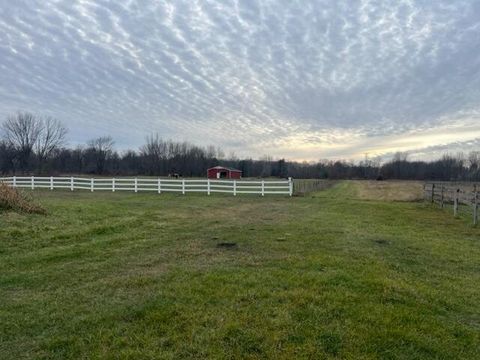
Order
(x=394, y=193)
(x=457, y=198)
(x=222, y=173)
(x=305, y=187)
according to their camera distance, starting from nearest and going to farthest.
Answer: (x=457, y=198)
(x=305, y=187)
(x=394, y=193)
(x=222, y=173)

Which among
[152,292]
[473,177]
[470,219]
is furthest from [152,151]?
[152,292]

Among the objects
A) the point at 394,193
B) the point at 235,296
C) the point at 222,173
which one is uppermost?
the point at 222,173

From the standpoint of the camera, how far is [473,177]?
9544 cm

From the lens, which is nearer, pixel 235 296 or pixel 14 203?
pixel 235 296

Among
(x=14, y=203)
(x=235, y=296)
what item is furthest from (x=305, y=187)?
(x=235, y=296)

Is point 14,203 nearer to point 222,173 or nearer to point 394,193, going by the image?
point 394,193

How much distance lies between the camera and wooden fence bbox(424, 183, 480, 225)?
47.4 ft

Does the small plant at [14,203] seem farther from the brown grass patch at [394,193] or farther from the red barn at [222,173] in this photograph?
the red barn at [222,173]

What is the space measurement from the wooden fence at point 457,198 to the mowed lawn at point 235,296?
5283mm

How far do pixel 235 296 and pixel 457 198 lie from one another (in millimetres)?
14875

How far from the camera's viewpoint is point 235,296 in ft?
16.3

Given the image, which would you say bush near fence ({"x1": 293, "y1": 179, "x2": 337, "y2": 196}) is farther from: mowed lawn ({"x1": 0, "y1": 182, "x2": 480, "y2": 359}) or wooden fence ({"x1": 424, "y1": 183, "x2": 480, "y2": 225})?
mowed lawn ({"x1": 0, "y1": 182, "x2": 480, "y2": 359})

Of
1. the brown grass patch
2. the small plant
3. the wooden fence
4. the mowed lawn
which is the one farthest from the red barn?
the mowed lawn

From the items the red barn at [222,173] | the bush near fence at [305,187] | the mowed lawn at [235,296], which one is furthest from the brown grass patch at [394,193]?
the red barn at [222,173]
